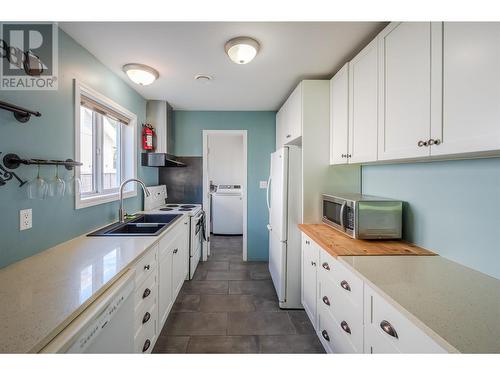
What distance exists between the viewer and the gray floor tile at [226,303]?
2.20 m

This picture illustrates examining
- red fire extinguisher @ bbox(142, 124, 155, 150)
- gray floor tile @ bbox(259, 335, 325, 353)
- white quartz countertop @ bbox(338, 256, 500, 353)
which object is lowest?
gray floor tile @ bbox(259, 335, 325, 353)

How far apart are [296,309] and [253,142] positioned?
233 centimetres

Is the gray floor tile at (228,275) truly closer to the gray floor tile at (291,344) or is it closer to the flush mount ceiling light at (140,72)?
the gray floor tile at (291,344)

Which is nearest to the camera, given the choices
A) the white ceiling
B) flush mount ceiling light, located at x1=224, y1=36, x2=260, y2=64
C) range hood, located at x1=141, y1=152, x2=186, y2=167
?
the white ceiling

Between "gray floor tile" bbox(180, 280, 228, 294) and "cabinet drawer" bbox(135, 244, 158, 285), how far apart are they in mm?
1091

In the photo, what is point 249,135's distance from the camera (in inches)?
134

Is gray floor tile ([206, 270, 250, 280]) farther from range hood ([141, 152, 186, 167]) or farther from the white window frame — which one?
range hood ([141, 152, 186, 167])

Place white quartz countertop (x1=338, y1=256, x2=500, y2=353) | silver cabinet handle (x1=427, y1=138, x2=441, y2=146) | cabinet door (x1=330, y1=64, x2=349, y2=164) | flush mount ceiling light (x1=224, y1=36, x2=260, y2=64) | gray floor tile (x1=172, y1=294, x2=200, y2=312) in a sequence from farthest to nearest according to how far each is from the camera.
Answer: gray floor tile (x1=172, y1=294, x2=200, y2=312)
cabinet door (x1=330, y1=64, x2=349, y2=164)
flush mount ceiling light (x1=224, y1=36, x2=260, y2=64)
silver cabinet handle (x1=427, y1=138, x2=441, y2=146)
white quartz countertop (x1=338, y1=256, x2=500, y2=353)

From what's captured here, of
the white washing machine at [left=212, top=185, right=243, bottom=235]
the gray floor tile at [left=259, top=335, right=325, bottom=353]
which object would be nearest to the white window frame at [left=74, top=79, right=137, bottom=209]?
the gray floor tile at [left=259, top=335, right=325, bottom=353]

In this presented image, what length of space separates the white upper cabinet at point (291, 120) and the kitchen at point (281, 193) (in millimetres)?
67

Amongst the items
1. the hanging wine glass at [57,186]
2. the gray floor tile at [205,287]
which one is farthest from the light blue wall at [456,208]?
the hanging wine glass at [57,186]

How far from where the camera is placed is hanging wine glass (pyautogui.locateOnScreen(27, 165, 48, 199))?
124 cm
